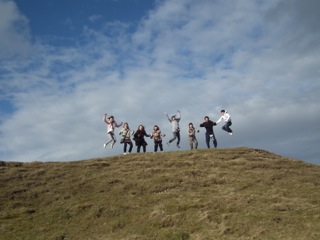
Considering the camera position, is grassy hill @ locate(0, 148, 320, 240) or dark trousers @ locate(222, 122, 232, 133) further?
dark trousers @ locate(222, 122, 232, 133)

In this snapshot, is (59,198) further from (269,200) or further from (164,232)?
(269,200)

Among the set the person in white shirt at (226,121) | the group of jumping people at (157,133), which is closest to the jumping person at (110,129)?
the group of jumping people at (157,133)

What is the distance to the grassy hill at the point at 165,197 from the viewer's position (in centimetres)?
2072

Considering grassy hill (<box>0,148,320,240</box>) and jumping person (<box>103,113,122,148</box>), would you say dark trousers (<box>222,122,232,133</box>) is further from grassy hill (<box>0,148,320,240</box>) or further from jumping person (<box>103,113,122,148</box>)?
jumping person (<box>103,113,122,148</box>)

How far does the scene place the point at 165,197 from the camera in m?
25.3

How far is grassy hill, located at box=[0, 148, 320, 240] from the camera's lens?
20719 millimetres

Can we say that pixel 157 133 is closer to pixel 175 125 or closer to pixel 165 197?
pixel 175 125

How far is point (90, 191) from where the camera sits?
87.7ft

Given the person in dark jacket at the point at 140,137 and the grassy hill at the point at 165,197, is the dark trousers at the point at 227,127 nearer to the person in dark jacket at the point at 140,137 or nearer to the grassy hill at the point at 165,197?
the grassy hill at the point at 165,197

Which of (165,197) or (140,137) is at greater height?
(140,137)

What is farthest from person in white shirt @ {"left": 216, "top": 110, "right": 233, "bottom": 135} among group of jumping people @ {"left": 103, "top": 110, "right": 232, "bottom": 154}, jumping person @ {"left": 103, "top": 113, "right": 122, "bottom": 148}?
jumping person @ {"left": 103, "top": 113, "right": 122, "bottom": 148}

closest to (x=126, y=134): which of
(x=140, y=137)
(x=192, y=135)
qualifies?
(x=140, y=137)

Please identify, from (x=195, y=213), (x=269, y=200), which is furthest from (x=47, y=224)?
(x=269, y=200)

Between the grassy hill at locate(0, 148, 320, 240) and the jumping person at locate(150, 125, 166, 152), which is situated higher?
the jumping person at locate(150, 125, 166, 152)
